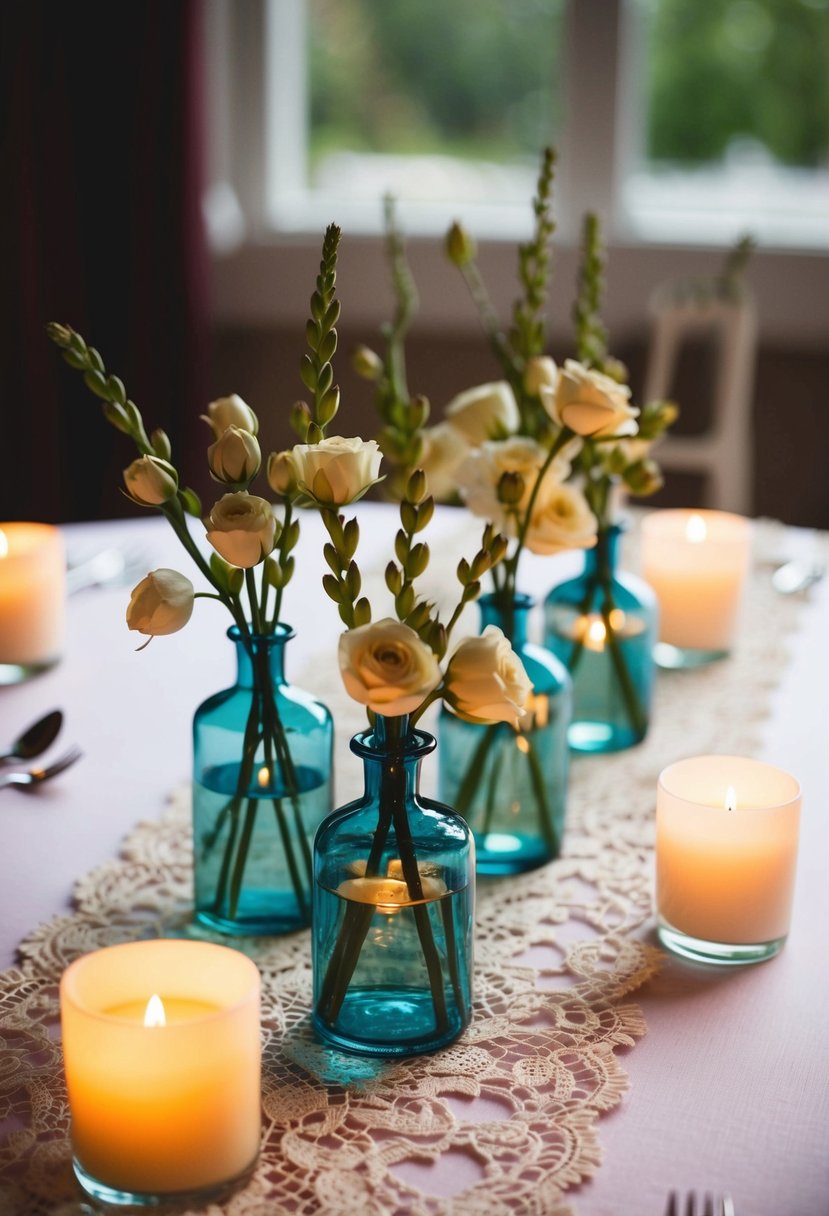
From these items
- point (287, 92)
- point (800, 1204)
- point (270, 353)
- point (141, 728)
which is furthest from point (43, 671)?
point (287, 92)

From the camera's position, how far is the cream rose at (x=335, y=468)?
2.21ft

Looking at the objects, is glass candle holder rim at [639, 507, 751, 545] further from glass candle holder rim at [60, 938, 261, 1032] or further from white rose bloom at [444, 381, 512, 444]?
glass candle holder rim at [60, 938, 261, 1032]

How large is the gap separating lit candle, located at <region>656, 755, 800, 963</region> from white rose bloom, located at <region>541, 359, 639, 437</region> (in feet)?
0.74

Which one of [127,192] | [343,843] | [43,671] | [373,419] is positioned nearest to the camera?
[343,843]

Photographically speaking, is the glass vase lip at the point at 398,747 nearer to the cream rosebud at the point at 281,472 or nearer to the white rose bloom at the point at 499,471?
the cream rosebud at the point at 281,472

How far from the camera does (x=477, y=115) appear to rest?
3.41 meters

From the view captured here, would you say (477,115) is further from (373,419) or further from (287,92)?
(373,419)

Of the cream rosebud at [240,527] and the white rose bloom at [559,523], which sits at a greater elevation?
the cream rosebud at [240,527]

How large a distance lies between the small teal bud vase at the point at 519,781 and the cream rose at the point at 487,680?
272 mm

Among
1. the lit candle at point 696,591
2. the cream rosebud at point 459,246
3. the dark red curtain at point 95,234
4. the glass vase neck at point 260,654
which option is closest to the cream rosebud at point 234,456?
the glass vase neck at point 260,654

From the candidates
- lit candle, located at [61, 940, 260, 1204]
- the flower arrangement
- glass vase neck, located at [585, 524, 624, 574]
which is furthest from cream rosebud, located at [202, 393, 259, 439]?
glass vase neck, located at [585, 524, 624, 574]

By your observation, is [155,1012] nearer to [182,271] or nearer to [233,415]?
[233,415]

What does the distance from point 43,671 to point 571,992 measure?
0.67 m

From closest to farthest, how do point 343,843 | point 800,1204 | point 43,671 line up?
point 800,1204 → point 343,843 → point 43,671
